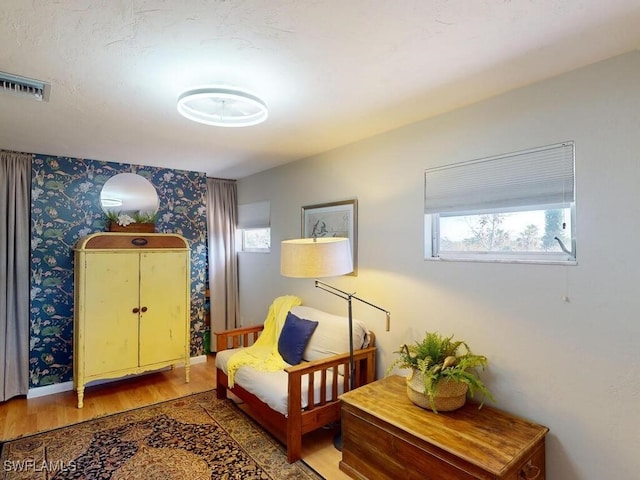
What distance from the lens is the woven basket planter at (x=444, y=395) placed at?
6.39ft

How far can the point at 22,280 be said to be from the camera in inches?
129

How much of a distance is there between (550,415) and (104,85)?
2927 millimetres

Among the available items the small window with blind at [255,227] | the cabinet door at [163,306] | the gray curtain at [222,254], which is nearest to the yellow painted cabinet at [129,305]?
the cabinet door at [163,306]

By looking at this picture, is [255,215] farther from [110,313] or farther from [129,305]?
[110,313]

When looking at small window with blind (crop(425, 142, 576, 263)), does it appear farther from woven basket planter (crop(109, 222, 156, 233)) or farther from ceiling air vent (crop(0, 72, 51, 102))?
woven basket planter (crop(109, 222, 156, 233))

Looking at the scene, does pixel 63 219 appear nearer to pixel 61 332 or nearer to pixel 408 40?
pixel 61 332

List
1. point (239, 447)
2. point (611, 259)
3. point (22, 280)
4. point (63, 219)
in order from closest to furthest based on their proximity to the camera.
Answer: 1. point (611, 259)
2. point (239, 447)
3. point (22, 280)
4. point (63, 219)

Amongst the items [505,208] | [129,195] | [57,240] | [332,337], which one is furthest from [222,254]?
[505,208]

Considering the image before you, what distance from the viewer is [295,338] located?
2.95 meters

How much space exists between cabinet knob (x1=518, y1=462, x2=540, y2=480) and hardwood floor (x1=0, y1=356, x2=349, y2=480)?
1.02m

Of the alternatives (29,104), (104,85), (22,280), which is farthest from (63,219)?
(104,85)

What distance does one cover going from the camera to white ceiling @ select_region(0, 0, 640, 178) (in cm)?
131

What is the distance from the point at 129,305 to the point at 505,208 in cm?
332

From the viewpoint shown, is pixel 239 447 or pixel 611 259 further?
pixel 239 447
